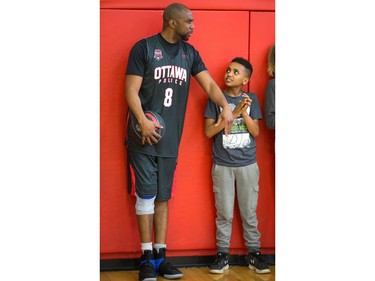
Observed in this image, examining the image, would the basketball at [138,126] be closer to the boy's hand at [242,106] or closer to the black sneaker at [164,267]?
the boy's hand at [242,106]

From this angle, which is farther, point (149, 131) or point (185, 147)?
point (185, 147)

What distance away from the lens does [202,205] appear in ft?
12.3

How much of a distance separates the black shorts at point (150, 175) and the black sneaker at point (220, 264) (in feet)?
1.32

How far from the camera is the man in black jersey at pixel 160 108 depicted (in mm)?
3396

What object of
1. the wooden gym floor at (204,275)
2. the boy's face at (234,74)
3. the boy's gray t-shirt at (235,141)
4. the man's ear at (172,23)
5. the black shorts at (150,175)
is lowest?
the wooden gym floor at (204,275)

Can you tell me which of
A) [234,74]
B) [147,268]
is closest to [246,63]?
[234,74]

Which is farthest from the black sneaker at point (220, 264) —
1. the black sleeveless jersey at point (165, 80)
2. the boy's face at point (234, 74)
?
the boy's face at point (234, 74)

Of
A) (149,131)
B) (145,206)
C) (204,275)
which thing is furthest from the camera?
(204,275)

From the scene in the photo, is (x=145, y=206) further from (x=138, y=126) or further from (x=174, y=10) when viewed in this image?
(x=174, y=10)

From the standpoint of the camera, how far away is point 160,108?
11.4 ft

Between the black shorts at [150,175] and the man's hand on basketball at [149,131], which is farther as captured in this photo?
the black shorts at [150,175]

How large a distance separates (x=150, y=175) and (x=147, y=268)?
0.42m

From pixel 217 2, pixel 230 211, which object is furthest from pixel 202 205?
pixel 217 2

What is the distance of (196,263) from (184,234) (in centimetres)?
16
